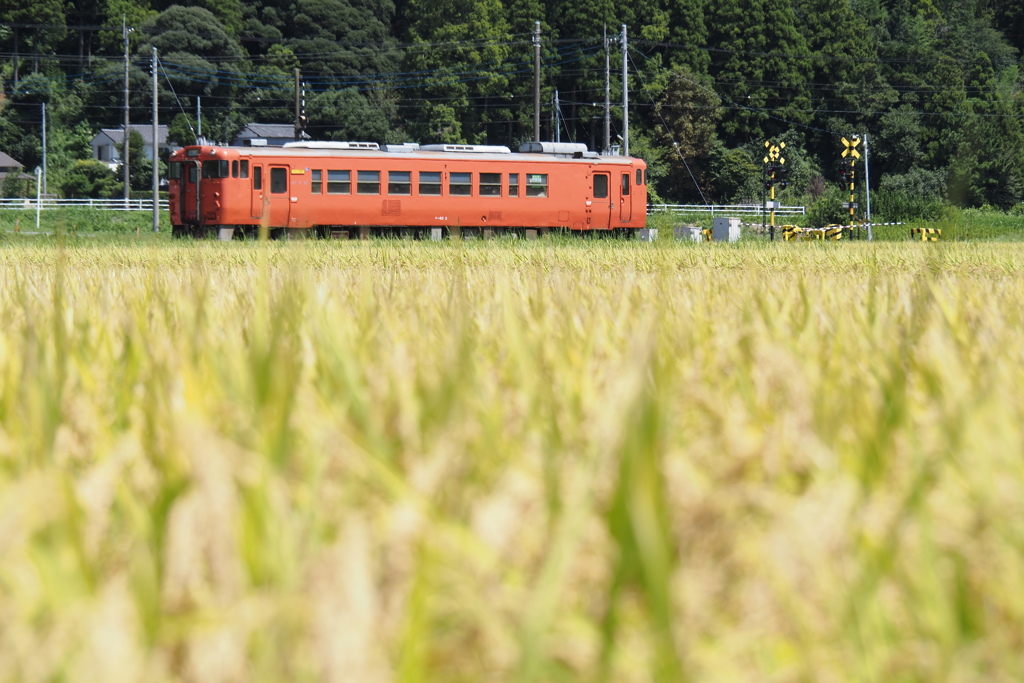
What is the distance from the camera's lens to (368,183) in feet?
83.7

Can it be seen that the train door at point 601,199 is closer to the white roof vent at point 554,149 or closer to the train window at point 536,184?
the white roof vent at point 554,149

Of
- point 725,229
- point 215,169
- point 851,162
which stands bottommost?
point 725,229

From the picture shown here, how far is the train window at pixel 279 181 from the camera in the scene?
24984 mm

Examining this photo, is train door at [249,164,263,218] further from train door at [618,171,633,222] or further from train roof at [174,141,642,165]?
train door at [618,171,633,222]

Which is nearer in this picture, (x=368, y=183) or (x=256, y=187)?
(x=256, y=187)

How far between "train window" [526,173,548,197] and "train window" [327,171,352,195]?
4.00 metres

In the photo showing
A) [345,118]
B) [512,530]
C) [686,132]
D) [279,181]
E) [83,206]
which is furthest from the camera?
[345,118]

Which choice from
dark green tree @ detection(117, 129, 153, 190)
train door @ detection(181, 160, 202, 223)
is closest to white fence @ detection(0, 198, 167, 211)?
dark green tree @ detection(117, 129, 153, 190)

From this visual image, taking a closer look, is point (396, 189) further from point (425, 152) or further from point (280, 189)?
point (280, 189)

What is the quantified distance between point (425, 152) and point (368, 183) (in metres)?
1.55

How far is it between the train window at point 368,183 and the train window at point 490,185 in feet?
7.55

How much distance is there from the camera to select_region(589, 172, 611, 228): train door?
1102 inches

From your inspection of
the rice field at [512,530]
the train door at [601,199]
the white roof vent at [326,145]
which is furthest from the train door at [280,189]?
the rice field at [512,530]

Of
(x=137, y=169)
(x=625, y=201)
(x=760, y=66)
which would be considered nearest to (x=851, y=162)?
(x=625, y=201)
